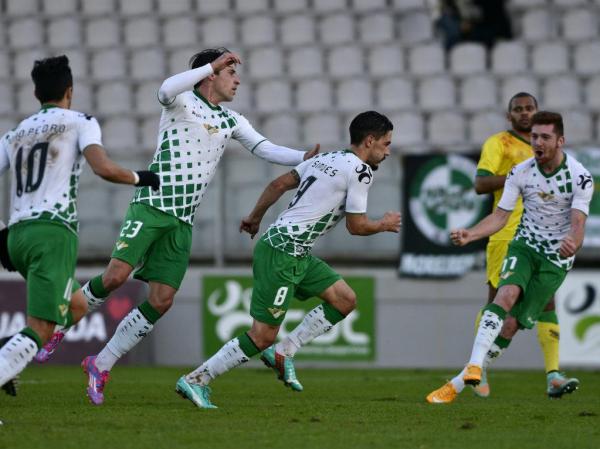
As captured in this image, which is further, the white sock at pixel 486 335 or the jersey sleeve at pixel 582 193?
the jersey sleeve at pixel 582 193

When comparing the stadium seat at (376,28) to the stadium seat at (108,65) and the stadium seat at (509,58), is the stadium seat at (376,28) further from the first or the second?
the stadium seat at (108,65)

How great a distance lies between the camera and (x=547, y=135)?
366 inches

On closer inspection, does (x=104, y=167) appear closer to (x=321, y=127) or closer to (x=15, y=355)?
(x=15, y=355)

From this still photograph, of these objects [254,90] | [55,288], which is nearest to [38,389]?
[55,288]

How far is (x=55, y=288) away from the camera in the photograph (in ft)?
23.4

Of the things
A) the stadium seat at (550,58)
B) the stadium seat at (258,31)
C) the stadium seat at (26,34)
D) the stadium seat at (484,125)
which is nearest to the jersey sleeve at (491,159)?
the stadium seat at (484,125)

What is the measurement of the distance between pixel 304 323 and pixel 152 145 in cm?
790

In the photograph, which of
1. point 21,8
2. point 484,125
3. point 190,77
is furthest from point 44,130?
point 21,8

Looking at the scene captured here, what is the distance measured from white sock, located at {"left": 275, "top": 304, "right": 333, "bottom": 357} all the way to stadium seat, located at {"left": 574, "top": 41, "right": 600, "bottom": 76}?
941 cm

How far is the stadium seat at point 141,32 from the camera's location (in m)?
19.3

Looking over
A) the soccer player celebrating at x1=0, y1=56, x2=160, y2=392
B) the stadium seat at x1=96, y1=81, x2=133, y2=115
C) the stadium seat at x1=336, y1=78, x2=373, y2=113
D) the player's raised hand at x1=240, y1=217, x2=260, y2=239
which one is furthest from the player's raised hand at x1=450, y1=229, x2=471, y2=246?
the stadium seat at x1=96, y1=81, x2=133, y2=115

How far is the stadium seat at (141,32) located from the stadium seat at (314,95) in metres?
2.79

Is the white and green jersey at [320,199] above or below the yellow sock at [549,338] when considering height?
above

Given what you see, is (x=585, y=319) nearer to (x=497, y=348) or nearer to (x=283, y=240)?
(x=497, y=348)
